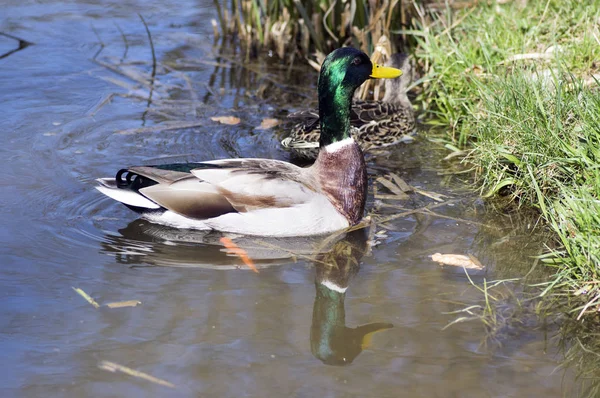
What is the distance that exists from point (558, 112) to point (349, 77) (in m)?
1.32

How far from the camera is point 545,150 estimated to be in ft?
17.2

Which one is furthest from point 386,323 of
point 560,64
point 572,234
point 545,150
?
point 560,64

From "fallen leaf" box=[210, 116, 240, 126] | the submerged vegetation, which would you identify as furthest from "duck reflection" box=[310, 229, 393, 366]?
"fallen leaf" box=[210, 116, 240, 126]

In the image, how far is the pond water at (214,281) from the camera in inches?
141

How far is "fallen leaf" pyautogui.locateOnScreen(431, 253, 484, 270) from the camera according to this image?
4.64 m

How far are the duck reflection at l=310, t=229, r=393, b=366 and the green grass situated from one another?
39.5 inches

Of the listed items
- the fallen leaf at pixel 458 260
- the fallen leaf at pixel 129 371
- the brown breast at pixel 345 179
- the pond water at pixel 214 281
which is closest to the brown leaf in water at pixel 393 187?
the pond water at pixel 214 281

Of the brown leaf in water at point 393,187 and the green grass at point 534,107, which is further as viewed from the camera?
the brown leaf in water at point 393,187

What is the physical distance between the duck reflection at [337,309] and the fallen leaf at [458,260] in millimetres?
441

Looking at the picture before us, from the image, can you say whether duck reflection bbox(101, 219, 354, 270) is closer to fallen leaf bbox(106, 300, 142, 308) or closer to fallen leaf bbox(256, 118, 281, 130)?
fallen leaf bbox(106, 300, 142, 308)

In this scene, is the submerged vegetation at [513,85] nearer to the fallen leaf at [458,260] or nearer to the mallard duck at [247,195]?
the fallen leaf at [458,260]

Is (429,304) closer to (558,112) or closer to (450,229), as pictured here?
(450,229)

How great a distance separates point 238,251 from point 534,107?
216 centimetres

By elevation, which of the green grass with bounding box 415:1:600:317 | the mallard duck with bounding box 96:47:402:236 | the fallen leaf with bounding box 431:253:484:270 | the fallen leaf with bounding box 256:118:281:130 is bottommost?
the fallen leaf with bounding box 256:118:281:130
